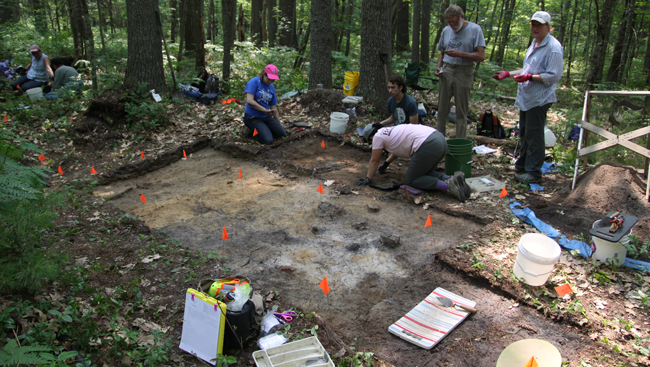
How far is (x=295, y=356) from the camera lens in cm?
276

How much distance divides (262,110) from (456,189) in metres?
3.94

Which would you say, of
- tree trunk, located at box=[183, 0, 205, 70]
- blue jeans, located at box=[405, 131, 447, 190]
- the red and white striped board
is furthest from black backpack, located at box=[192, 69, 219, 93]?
the red and white striped board

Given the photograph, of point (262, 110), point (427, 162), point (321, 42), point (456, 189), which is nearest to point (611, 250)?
point (456, 189)

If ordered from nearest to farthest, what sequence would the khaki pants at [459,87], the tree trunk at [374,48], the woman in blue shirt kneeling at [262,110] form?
the khaki pants at [459,87], the woman in blue shirt kneeling at [262,110], the tree trunk at [374,48]

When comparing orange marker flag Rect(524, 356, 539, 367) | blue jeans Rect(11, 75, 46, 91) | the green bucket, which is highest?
blue jeans Rect(11, 75, 46, 91)

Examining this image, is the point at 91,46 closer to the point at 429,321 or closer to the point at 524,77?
the point at 524,77

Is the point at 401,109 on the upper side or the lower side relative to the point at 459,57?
lower

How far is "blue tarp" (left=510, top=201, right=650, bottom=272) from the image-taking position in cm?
370

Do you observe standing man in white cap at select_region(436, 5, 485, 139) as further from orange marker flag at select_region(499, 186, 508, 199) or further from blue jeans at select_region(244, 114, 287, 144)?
blue jeans at select_region(244, 114, 287, 144)

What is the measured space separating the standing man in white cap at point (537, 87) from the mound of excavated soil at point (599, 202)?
0.72m

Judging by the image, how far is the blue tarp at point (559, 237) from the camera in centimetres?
370

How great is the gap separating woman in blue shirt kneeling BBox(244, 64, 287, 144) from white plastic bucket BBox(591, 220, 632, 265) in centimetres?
552

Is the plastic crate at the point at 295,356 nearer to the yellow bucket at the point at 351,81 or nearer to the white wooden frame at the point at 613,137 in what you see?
the white wooden frame at the point at 613,137

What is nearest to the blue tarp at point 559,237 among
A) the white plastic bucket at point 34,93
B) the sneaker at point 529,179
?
the sneaker at point 529,179
